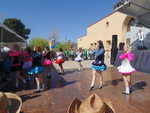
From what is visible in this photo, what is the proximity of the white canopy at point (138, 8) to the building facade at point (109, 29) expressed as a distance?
53.7 feet

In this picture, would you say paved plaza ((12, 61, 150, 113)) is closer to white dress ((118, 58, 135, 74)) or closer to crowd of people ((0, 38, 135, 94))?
crowd of people ((0, 38, 135, 94))

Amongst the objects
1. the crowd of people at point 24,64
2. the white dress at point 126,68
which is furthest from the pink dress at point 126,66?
the crowd of people at point 24,64

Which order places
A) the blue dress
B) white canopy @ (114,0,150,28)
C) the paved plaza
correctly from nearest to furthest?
1. the paved plaza
2. the blue dress
3. white canopy @ (114,0,150,28)

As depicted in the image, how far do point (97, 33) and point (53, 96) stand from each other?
38558 millimetres

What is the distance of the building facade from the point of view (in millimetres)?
33513

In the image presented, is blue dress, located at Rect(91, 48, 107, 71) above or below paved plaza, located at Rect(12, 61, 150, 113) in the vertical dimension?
above

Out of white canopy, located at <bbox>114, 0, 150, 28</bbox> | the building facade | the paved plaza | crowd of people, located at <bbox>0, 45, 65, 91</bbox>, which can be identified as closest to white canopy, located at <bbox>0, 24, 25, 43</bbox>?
crowd of people, located at <bbox>0, 45, 65, 91</bbox>

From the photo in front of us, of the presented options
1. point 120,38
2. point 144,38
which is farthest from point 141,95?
point 120,38

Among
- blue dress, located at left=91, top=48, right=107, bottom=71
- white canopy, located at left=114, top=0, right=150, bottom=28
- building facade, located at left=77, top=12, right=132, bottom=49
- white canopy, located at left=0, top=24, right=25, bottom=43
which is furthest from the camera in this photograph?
building facade, located at left=77, top=12, right=132, bottom=49

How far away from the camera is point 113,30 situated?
37.1m

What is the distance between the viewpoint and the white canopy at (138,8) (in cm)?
1294

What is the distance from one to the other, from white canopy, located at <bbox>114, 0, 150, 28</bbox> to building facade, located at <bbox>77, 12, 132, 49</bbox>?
1636 centimetres

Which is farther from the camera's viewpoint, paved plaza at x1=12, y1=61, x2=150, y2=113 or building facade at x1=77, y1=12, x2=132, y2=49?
building facade at x1=77, y1=12, x2=132, y2=49

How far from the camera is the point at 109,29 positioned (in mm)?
38781
